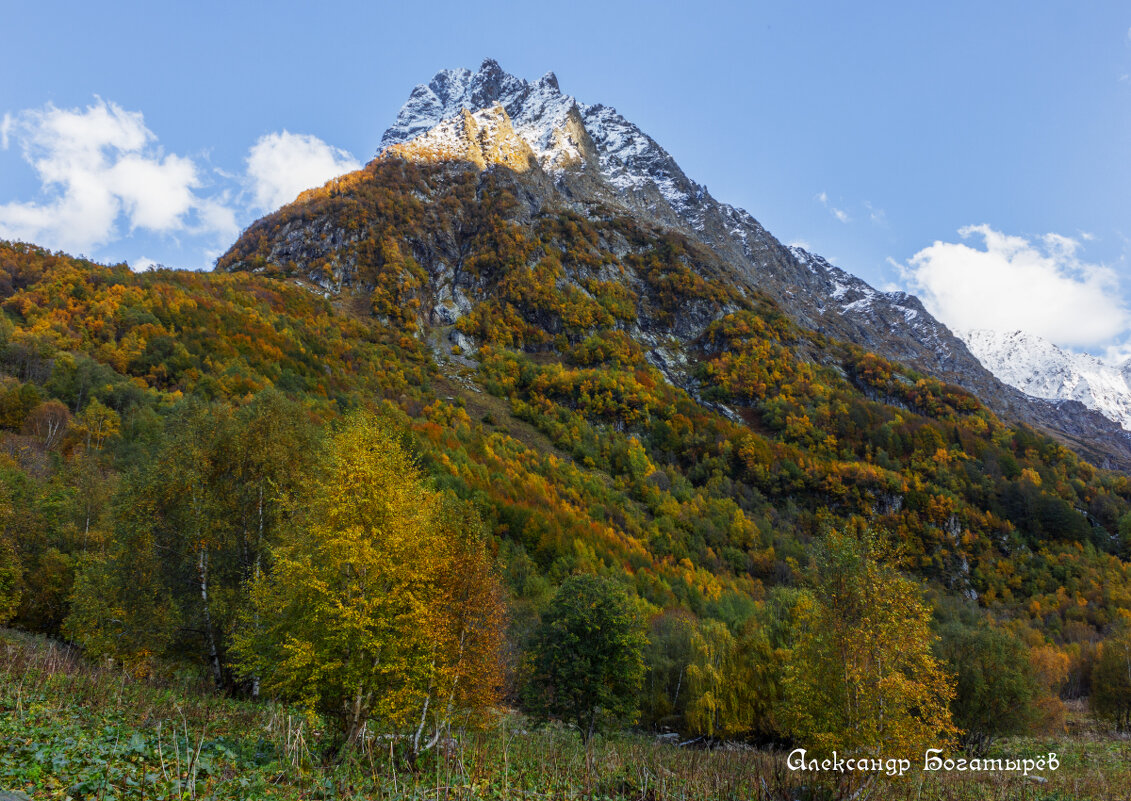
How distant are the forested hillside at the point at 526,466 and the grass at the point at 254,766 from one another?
1.47 meters

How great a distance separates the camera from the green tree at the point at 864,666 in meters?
14.2

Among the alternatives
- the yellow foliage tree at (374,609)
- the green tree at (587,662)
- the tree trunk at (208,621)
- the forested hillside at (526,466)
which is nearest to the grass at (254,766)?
the tree trunk at (208,621)

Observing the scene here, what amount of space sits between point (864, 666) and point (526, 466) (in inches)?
3051

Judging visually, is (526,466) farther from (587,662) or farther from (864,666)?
(864,666)

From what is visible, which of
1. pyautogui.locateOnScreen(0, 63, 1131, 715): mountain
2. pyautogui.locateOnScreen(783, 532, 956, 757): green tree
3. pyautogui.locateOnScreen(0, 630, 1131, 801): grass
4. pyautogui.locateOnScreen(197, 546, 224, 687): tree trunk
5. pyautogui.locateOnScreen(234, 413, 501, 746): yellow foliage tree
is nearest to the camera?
pyautogui.locateOnScreen(0, 630, 1131, 801): grass

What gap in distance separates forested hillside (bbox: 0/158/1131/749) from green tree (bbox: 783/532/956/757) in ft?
0.46

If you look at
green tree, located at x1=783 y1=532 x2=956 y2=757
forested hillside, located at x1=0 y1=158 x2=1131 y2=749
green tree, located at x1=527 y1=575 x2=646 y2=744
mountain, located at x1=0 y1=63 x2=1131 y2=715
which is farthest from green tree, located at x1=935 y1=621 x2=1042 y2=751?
green tree, located at x1=783 y1=532 x2=956 y2=757

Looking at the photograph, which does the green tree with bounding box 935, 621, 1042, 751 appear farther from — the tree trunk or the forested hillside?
the tree trunk

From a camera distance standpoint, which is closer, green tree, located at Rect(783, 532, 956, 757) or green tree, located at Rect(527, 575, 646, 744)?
green tree, located at Rect(783, 532, 956, 757)

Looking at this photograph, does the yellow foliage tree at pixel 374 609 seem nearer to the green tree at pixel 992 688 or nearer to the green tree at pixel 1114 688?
the green tree at pixel 992 688

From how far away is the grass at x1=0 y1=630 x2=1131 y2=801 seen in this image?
8.60 meters

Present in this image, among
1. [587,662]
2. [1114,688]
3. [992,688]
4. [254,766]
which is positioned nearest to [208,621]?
[254,766]

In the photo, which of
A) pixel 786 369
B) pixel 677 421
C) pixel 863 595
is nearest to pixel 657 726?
pixel 863 595

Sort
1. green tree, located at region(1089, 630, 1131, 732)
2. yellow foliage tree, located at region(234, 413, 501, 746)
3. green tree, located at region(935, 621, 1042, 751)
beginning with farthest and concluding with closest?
green tree, located at region(1089, 630, 1131, 732), green tree, located at region(935, 621, 1042, 751), yellow foliage tree, located at region(234, 413, 501, 746)
